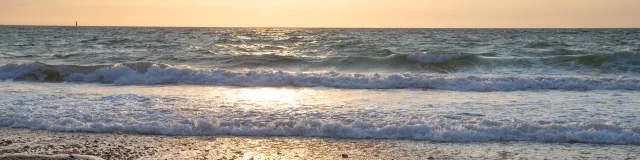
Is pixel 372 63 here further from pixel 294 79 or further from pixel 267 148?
pixel 267 148

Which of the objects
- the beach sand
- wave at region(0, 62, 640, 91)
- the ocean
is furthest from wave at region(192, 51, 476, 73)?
the beach sand

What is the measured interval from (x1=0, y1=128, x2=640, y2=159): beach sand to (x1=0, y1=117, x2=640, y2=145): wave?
21cm

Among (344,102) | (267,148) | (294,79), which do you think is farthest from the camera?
(294,79)

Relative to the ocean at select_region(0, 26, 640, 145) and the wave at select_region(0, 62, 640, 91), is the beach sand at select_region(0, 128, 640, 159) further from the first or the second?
the wave at select_region(0, 62, 640, 91)

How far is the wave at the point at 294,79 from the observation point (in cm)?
1276

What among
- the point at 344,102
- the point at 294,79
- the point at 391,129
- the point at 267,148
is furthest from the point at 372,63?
the point at 267,148

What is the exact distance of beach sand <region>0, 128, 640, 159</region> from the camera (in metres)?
6.30

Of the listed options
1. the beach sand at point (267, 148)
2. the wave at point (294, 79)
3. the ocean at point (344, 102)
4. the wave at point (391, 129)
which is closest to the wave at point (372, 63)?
the ocean at point (344, 102)

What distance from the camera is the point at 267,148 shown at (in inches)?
263

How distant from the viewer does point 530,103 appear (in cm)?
1008

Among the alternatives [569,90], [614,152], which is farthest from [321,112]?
Answer: [569,90]

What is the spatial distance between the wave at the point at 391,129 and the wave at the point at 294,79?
5.16 m

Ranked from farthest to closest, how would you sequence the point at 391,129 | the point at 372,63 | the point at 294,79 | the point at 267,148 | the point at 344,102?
the point at 372,63 → the point at 294,79 → the point at 344,102 → the point at 391,129 → the point at 267,148

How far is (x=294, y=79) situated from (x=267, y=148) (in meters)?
7.18
